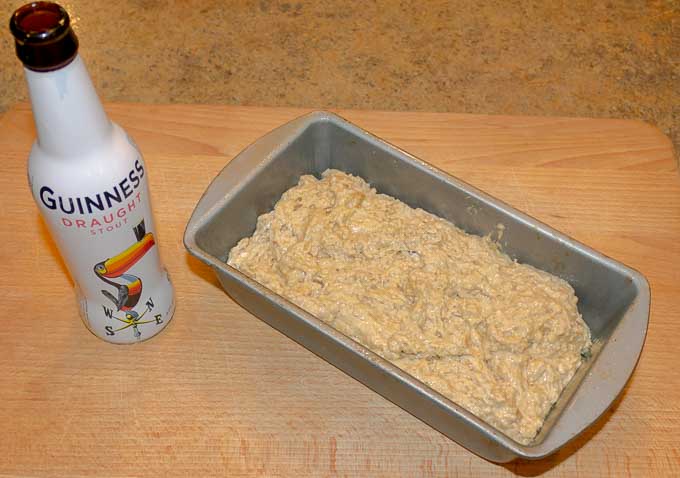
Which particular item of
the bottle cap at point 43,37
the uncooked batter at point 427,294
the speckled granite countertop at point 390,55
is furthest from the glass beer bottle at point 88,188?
the speckled granite countertop at point 390,55

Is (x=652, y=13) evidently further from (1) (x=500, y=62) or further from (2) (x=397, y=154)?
(2) (x=397, y=154)

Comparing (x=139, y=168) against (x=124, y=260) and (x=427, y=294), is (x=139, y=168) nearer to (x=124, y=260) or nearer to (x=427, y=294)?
(x=124, y=260)

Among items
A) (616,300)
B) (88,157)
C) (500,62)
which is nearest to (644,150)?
(616,300)

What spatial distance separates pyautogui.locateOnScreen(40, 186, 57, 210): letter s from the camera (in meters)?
0.82

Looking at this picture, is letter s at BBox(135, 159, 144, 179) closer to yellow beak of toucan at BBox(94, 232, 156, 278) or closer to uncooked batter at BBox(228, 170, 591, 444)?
yellow beak of toucan at BBox(94, 232, 156, 278)

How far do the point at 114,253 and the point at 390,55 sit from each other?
1.01 m

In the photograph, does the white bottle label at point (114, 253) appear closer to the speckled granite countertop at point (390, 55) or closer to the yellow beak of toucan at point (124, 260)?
the yellow beak of toucan at point (124, 260)

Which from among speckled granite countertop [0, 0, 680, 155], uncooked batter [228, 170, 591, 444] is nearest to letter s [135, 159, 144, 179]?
uncooked batter [228, 170, 591, 444]

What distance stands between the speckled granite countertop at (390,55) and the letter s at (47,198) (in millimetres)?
835

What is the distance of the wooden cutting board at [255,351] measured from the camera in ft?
3.14

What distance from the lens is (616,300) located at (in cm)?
100

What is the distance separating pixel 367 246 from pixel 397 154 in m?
0.15

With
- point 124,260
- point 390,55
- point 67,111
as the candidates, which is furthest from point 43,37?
point 390,55

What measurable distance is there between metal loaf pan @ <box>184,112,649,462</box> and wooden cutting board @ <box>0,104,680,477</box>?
6 cm
